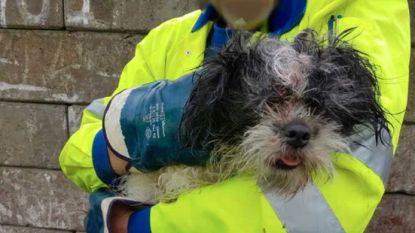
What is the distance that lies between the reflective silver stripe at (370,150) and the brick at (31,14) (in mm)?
2578

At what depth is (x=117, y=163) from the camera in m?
1.70

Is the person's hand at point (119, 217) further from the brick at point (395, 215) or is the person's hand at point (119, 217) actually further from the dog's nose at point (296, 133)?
the brick at point (395, 215)

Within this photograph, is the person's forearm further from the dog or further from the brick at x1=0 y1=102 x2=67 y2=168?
the brick at x1=0 y1=102 x2=67 y2=168

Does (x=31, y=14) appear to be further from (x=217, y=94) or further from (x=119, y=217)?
(x=217, y=94)

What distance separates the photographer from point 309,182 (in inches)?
55.9

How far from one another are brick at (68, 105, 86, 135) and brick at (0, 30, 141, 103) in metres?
0.05

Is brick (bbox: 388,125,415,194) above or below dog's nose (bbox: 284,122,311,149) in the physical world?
below

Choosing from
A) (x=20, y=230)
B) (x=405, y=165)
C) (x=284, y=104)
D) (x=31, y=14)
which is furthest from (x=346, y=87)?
(x=20, y=230)

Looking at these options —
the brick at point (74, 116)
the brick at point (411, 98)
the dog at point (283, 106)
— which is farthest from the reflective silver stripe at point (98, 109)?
the brick at point (411, 98)

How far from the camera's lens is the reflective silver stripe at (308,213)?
1.43m

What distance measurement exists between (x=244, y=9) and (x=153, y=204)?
2.17 feet

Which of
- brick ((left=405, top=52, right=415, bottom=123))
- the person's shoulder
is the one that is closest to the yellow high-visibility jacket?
the person's shoulder

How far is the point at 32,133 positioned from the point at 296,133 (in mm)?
2879

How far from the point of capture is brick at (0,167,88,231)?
12.9 ft
